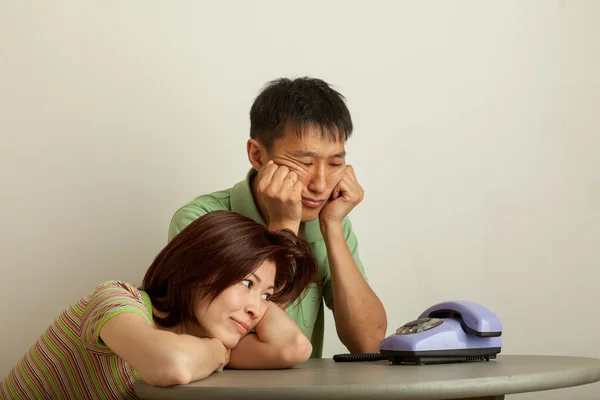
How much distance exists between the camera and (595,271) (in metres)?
2.95

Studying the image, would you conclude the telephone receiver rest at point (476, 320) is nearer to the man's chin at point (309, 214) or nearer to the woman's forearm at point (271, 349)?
the woman's forearm at point (271, 349)

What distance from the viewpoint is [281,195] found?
6.81 feet

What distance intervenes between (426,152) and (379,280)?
0.50m

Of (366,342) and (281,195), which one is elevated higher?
(281,195)

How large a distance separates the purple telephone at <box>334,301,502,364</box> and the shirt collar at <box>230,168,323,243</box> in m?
0.75

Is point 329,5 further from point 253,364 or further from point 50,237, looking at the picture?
point 253,364

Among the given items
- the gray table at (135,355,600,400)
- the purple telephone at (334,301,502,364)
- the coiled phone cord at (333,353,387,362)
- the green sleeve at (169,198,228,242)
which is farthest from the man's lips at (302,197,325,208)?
the gray table at (135,355,600,400)

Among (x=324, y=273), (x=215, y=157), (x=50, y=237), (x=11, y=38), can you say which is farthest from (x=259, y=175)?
(x=11, y=38)

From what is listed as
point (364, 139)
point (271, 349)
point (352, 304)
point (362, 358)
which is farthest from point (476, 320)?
point (364, 139)

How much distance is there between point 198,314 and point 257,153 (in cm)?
79

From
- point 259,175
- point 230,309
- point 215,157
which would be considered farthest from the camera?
point 215,157

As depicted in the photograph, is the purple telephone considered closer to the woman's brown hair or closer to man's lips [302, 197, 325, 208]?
the woman's brown hair

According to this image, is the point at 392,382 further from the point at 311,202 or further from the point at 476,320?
the point at 311,202

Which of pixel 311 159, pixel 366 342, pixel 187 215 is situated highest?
pixel 311 159
